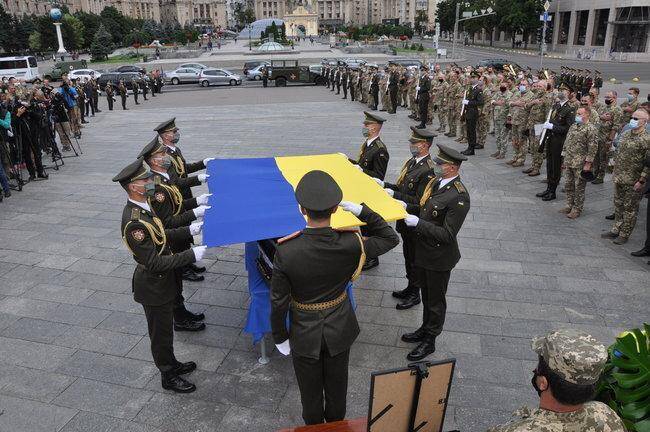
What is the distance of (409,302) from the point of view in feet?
18.1


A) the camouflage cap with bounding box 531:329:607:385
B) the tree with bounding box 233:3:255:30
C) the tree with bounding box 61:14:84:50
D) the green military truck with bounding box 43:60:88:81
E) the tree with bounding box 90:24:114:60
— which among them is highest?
the tree with bounding box 233:3:255:30

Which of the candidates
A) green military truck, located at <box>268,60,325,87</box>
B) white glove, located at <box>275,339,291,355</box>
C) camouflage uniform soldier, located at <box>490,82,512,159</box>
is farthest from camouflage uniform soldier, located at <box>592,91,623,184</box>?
green military truck, located at <box>268,60,325,87</box>

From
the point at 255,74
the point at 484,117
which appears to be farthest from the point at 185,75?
the point at 484,117

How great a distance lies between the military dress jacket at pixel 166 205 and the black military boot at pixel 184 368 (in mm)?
1350

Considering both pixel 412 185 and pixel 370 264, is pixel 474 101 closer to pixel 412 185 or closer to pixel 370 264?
pixel 370 264

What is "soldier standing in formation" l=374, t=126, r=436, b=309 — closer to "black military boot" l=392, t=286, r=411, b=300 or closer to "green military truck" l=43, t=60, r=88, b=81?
"black military boot" l=392, t=286, r=411, b=300

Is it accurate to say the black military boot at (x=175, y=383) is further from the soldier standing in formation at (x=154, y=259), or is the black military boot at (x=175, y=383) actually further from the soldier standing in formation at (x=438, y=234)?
the soldier standing in formation at (x=438, y=234)

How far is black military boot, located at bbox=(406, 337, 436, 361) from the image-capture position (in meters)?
4.52

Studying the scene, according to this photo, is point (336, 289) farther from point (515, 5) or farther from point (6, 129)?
point (515, 5)

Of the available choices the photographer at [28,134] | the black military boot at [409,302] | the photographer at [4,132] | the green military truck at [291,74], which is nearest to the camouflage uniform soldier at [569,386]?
the black military boot at [409,302]

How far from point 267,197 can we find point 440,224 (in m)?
1.80

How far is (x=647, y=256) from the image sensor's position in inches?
262

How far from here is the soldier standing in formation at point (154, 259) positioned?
3691 mm

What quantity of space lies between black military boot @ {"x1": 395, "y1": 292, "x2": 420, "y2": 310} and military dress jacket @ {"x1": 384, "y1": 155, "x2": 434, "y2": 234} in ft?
2.63
